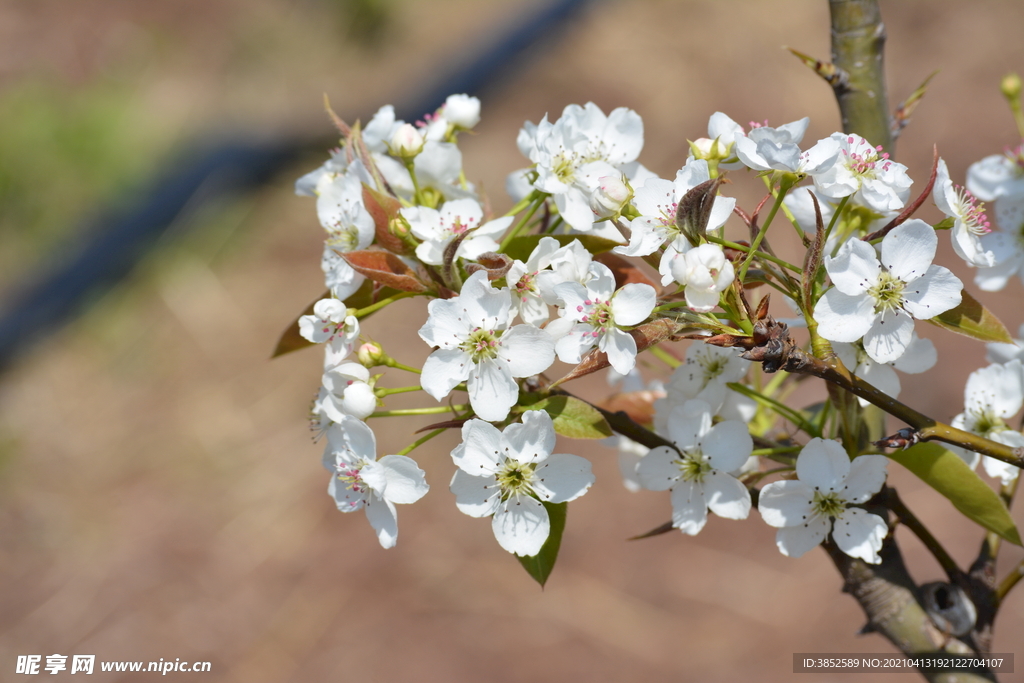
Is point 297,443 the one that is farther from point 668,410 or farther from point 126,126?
point 668,410

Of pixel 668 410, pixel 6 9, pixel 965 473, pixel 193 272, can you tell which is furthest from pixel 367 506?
pixel 6 9

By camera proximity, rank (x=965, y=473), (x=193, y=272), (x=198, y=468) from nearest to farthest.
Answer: (x=965, y=473)
(x=198, y=468)
(x=193, y=272)

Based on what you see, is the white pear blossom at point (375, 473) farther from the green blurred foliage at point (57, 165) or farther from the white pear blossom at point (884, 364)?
the green blurred foliage at point (57, 165)

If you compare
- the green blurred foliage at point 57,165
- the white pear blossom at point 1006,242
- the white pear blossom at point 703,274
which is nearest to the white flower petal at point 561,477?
the white pear blossom at point 703,274

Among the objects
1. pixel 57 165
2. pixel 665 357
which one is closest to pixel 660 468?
pixel 665 357

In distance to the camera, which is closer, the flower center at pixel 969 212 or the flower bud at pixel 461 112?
the flower center at pixel 969 212

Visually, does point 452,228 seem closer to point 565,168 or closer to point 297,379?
point 565,168

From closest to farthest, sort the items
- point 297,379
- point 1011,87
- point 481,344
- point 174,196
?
point 481,344, point 1011,87, point 297,379, point 174,196
